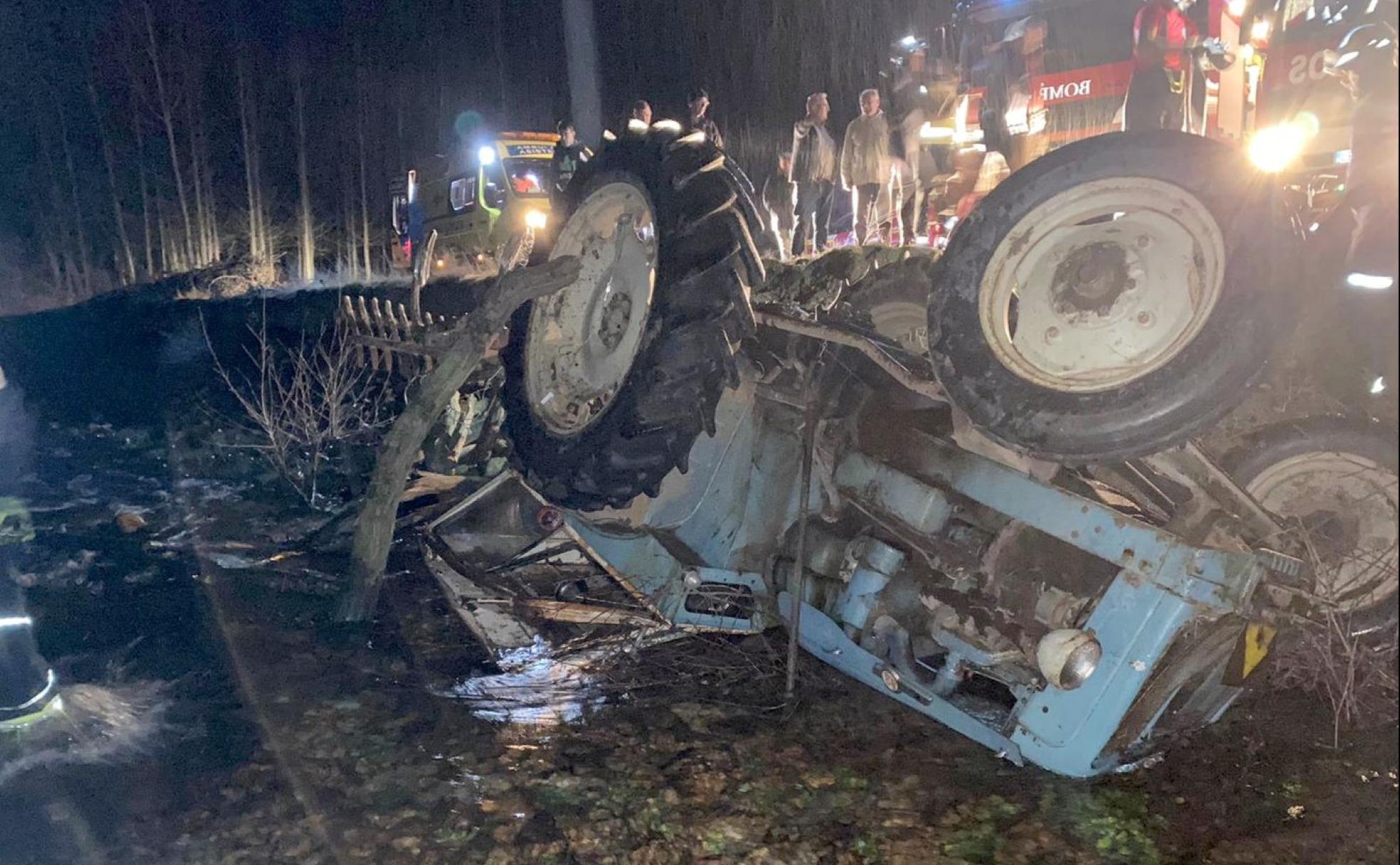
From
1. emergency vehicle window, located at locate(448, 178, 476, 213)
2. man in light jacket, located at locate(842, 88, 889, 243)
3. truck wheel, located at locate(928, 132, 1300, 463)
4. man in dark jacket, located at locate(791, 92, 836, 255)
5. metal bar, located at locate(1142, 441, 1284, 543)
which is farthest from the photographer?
emergency vehicle window, located at locate(448, 178, 476, 213)

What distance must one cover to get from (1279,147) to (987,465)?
7.90ft

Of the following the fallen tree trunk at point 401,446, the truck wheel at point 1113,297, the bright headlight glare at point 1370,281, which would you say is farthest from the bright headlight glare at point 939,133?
the bright headlight glare at point 1370,281

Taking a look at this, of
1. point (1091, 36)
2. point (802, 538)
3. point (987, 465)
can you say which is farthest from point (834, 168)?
point (987, 465)

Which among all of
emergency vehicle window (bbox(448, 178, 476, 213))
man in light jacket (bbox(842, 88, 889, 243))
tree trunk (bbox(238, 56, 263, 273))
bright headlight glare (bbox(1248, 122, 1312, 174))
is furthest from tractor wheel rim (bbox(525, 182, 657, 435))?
tree trunk (bbox(238, 56, 263, 273))

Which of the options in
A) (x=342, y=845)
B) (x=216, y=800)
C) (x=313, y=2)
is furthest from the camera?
(x=313, y=2)

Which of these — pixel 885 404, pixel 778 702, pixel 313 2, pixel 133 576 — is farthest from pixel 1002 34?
pixel 313 2

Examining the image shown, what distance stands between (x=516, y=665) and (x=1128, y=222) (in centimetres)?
272

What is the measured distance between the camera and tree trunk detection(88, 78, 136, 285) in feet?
56.0

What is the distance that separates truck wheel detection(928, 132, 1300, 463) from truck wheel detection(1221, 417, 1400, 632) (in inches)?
24.6

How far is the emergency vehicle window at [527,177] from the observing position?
10461 mm

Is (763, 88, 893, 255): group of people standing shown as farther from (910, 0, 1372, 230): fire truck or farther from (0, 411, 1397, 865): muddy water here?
(0, 411, 1397, 865): muddy water

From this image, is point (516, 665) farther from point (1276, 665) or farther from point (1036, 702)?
point (1276, 665)

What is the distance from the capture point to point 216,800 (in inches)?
97.2

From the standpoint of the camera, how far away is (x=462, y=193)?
11.0m
